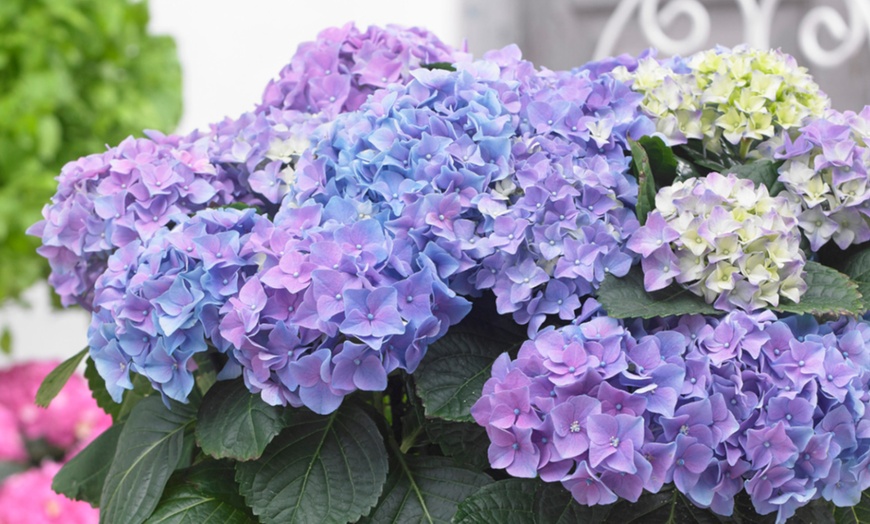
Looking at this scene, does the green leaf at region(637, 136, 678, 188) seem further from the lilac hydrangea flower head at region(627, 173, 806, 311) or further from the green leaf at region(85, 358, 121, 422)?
the green leaf at region(85, 358, 121, 422)

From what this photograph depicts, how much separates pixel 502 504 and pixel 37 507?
3.92ft

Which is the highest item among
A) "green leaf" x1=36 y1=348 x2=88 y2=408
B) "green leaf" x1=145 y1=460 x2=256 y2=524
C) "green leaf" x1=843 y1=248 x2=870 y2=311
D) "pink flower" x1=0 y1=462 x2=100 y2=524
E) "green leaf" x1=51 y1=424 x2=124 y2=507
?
"green leaf" x1=843 y1=248 x2=870 y2=311

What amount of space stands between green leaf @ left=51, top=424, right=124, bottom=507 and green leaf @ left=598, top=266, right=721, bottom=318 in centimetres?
42

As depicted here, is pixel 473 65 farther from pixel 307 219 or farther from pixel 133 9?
pixel 133 9

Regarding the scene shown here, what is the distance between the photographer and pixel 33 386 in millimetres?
2018

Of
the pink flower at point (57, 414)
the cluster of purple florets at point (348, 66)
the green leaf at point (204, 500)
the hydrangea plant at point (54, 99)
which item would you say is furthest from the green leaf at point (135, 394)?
the hydrangea plant at point (54, 99)

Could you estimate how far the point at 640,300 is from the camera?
58 cm

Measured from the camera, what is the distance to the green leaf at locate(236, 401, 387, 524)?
0.60m

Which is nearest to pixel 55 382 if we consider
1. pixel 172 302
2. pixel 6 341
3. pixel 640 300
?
pixel 172 302

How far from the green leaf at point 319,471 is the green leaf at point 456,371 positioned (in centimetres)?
6

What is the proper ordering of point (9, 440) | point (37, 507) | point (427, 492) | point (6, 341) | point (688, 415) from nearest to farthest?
point (688, 415) → point (427, 492) → point (37, 507) → point (9, 440) → point (6, 341)

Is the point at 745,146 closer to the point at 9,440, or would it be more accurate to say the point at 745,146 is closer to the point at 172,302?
the point at 172,302

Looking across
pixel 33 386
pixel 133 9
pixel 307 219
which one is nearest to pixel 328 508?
pixel 307 219

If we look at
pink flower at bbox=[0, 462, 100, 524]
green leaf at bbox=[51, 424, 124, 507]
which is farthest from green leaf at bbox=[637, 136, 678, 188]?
pink flower at bbox=[0, 462, 100, 524]
